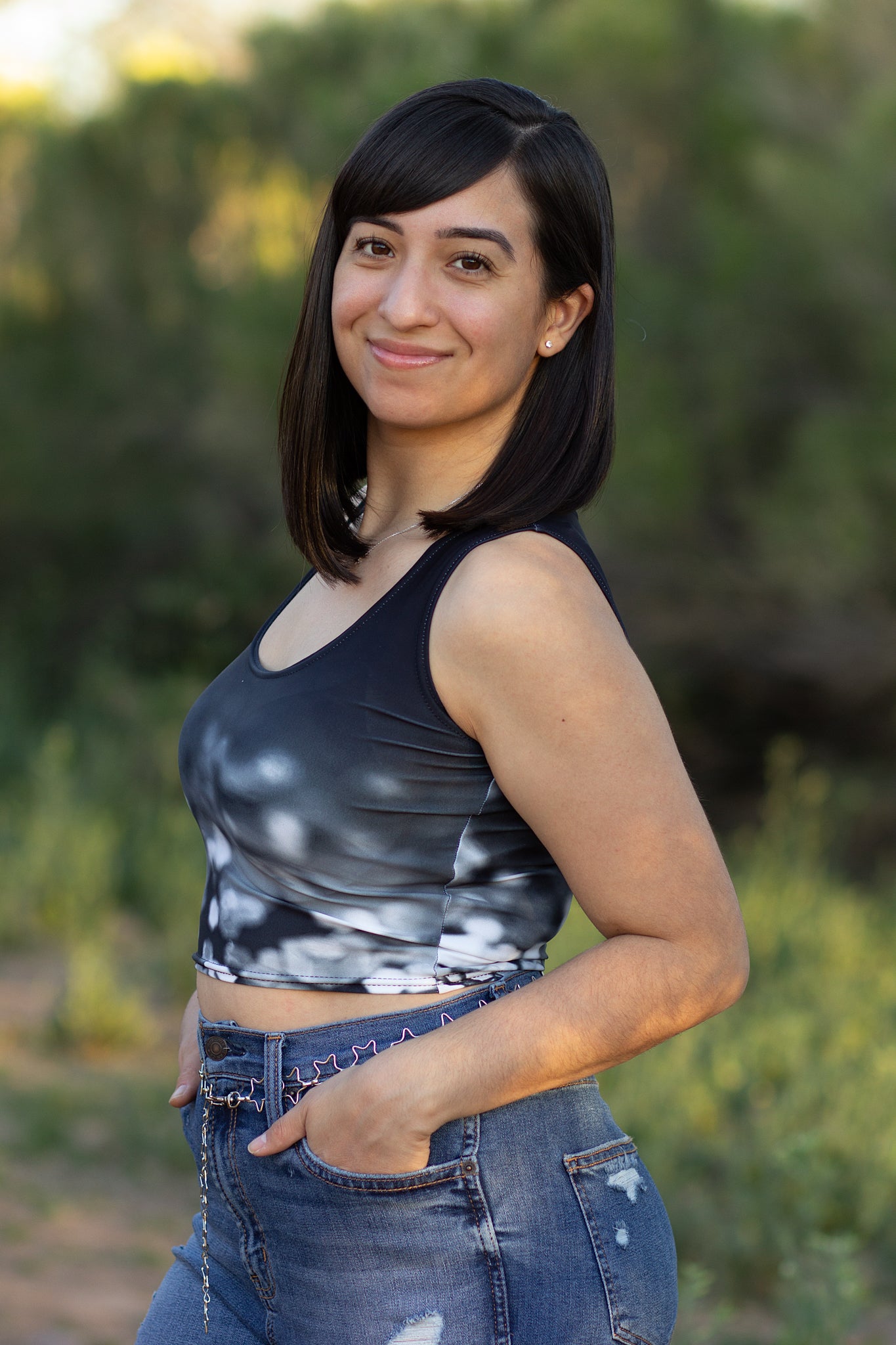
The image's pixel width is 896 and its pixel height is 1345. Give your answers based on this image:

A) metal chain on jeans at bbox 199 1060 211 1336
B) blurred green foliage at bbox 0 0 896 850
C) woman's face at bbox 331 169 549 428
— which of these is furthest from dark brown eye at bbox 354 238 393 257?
blurred green foliage at bbox 0 0 896 850

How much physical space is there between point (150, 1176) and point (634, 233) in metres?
5.28

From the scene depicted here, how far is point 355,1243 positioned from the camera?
118 centimetres

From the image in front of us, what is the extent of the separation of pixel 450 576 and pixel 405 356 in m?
0.27

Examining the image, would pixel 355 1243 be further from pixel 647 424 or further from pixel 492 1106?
pixel 647 424

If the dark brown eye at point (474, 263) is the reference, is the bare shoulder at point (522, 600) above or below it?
below

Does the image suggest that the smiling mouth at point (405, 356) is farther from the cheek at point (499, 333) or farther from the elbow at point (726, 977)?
the elbow at point (726, 977)

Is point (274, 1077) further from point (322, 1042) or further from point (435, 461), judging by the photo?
point (435, 461)

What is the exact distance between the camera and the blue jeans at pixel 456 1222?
115 centimetres

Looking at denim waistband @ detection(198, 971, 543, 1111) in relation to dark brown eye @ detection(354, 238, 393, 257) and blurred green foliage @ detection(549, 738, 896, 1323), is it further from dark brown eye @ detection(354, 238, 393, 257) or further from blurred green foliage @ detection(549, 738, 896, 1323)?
blurred green foliage @ detection(549, 738, 896, 1323)

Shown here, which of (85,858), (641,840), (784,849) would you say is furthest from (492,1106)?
(784,849)

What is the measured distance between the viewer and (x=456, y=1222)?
3.80 ft

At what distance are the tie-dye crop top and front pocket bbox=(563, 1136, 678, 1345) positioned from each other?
18cm

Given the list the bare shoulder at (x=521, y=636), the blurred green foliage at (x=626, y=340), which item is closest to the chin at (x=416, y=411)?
the bare shoulder at (x=521, y=636)

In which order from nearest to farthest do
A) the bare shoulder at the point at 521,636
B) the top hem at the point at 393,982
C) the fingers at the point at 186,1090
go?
the bare shoulder at the point at 521,636 → the top hem at the point at 393,982 → the fingers at the point at 186,1090
